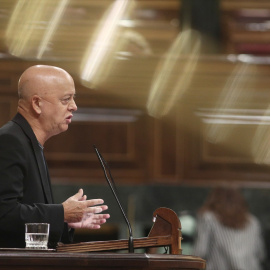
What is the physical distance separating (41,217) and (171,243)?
41 cm

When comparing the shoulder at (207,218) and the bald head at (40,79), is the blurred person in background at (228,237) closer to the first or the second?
the shoulder at (207,218)

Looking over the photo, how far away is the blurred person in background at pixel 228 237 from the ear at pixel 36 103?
108 inches

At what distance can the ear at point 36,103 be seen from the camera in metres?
2.68

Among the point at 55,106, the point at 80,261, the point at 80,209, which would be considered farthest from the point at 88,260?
the point at 55,106

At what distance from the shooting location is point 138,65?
5.74m

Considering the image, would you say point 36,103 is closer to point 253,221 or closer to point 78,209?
point 78,209

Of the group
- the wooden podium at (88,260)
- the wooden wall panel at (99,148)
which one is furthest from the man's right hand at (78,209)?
the wooden wall panel at (99,148)

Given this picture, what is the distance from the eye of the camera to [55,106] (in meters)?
2.69

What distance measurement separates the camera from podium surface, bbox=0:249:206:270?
206cm

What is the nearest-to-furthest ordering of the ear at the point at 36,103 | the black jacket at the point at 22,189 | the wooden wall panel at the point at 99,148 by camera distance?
the black jacket at the point at 22,189, the ear at the point at 36,103, the wooden wall panel at the point at 99,148

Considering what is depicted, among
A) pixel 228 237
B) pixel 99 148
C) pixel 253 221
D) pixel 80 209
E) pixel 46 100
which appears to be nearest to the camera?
pixel 80 209

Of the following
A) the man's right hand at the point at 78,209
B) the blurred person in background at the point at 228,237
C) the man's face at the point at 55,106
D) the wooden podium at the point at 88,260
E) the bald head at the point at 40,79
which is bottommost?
the blurred person in background at the point at 228,237

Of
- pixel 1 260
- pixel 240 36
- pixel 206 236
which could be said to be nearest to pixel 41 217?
pixel 1 260

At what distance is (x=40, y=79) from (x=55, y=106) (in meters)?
0.11
